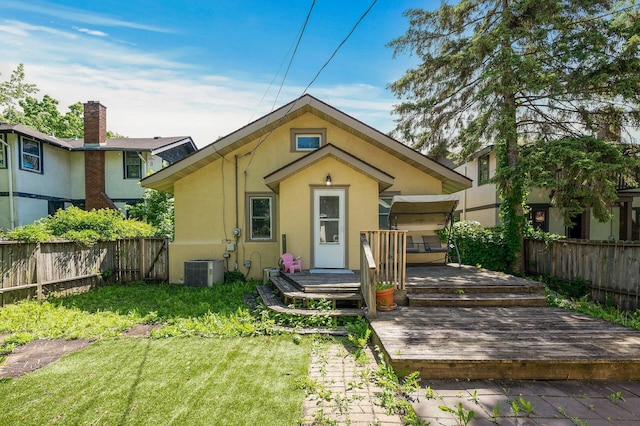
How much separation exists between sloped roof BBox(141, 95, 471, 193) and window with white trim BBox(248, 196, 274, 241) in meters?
1.75

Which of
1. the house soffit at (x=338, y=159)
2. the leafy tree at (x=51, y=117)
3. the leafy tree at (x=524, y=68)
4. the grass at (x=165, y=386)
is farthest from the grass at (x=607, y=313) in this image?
the leafy tree at (x=51, y=117)

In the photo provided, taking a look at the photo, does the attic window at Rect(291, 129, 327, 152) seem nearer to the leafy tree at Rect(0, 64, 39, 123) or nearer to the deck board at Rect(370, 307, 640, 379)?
the deck board at Rect(370, 307, 640, 379)

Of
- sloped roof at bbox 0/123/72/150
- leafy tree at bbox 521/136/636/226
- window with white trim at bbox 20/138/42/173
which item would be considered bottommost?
leafy tree at bbox 521/136/636/226

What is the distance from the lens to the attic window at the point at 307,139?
32.5ft

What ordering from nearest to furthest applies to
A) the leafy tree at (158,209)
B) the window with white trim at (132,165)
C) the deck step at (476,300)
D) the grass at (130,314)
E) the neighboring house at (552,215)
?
1. the grass at (130,314)
2. the deck step at (476,300)
3. the leafy tree at (158,209)
4. the neighboring house at (552,215)
5. the window with white trim at (132,165)

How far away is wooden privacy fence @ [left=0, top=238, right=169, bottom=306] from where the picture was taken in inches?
282

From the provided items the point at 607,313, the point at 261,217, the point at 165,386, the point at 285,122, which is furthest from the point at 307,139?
the point at 607,313

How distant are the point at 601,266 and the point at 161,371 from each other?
9.03 metres

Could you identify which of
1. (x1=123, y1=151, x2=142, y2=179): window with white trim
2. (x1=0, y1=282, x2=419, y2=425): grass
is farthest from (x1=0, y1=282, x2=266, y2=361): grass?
(x1=123, y1=151, x2=142, y2=179): window with white trim

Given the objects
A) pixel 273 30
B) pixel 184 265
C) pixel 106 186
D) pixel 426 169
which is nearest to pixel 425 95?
pixel 426 169

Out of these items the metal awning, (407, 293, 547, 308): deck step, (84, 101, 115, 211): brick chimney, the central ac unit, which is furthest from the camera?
(84, 101, 115, 211): brick chimney

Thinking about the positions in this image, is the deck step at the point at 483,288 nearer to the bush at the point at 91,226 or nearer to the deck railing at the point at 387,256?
the deck railing at the point at 387,256

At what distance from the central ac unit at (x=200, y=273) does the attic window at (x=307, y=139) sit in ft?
13.9

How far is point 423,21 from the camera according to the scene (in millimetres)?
11844
